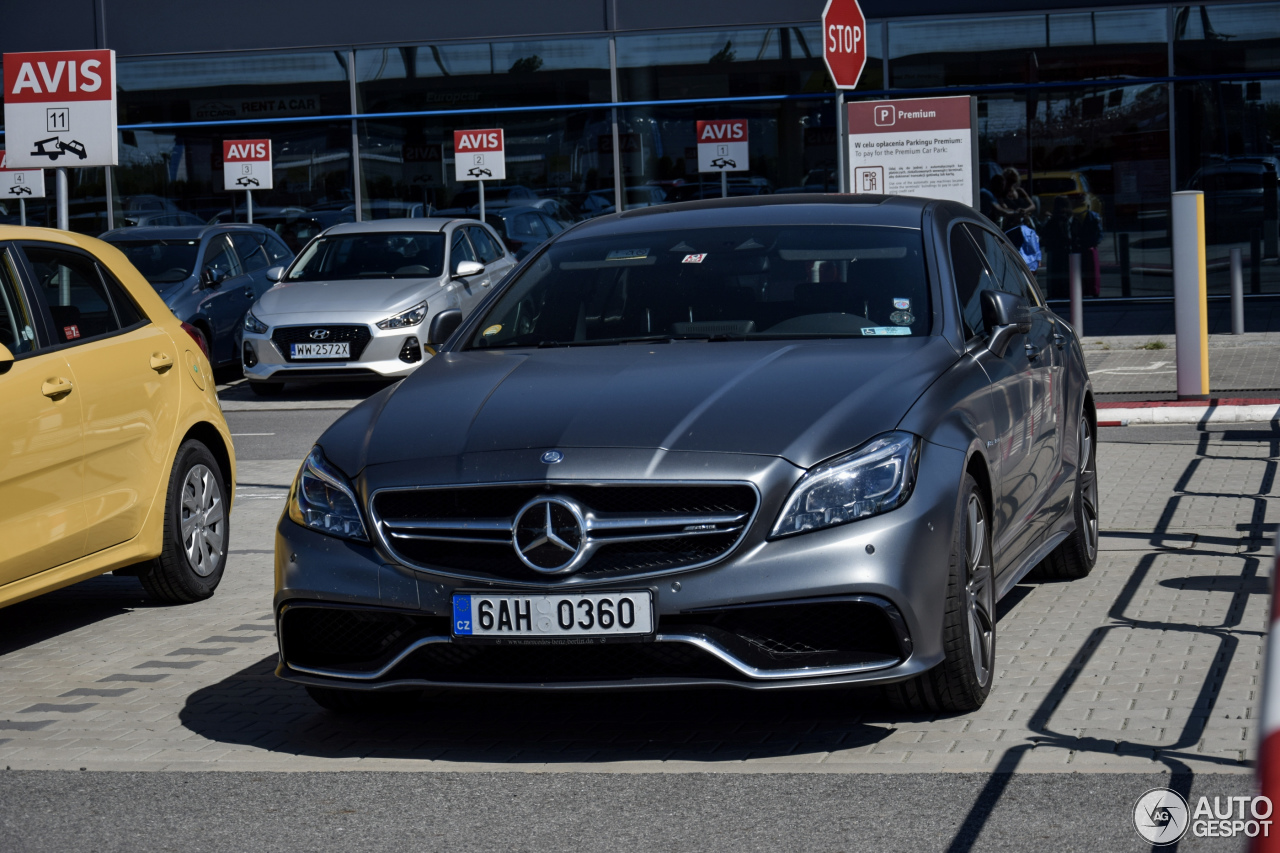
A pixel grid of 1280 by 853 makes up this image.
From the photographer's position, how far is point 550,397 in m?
5.12

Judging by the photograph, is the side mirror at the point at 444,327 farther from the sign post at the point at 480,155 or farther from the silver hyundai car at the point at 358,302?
the sign post at the point at 480,155

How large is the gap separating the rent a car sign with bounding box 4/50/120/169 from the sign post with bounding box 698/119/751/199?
1428 centimetres

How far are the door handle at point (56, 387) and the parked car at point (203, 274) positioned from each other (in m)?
10.2

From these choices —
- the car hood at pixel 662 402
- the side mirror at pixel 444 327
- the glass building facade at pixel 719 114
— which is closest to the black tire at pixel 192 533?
the side mirror at pixel 444 327

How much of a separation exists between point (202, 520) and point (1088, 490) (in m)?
3.78

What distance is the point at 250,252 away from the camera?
18.8 meters

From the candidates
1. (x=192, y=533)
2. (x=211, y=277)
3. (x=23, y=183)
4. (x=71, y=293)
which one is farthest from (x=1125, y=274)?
(x=71, y=293)

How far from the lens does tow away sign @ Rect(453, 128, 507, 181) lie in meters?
22.2

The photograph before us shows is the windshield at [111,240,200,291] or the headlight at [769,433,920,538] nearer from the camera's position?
the headlight at [769,433,920,538]

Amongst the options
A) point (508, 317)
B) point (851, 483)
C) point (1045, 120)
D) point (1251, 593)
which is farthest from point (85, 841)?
point (1045, 120)

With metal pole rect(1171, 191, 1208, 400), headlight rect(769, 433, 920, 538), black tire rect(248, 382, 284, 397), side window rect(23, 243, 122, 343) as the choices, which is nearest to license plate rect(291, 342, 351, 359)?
black tire rect(248, 382, 284, 397)

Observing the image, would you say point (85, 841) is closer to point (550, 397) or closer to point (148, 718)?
point (148, 718)

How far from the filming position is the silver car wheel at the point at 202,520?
740cm

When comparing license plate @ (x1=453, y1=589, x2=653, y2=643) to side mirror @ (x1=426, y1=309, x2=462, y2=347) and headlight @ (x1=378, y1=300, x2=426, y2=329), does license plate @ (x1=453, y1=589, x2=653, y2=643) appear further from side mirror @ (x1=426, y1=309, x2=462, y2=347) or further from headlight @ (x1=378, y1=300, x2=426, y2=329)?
headlight @ (x1=378, y1=300, x2=426, y2=329)
